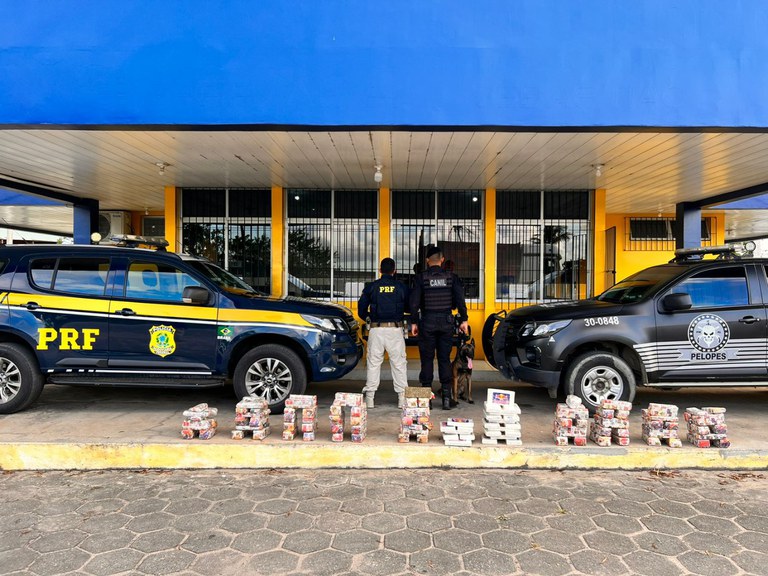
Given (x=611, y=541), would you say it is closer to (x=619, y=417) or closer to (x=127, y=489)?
(x=619, y=417)

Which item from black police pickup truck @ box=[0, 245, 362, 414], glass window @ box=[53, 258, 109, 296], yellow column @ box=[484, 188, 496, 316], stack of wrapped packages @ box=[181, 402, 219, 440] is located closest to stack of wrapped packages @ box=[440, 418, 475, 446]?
black police pickup truck @ box=[0, 245, 362, 414]

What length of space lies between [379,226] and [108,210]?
8698 mm

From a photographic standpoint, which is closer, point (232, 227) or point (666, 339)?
point (666, 339)

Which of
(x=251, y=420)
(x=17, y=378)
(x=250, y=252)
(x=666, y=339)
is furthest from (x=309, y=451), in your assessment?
(x=250, y=252)

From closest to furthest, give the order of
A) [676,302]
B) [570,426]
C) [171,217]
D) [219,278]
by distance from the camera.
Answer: [570,426] → [676,302] → [219,278] → [171,217]

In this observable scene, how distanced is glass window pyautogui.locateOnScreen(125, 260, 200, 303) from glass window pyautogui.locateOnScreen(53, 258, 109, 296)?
0.31 metres

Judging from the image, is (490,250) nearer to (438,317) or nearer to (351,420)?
(438,317)

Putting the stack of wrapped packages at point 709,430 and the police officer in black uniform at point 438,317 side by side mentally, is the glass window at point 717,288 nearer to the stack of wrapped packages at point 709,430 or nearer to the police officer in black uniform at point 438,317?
the stack of wrapped packages at point 709,430

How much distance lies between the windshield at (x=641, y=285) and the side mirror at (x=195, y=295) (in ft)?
15.8

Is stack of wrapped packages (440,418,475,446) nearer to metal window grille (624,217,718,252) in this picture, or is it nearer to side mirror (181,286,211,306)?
side mirror (181,286,211,306)

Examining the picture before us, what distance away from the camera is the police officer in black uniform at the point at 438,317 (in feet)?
19.5

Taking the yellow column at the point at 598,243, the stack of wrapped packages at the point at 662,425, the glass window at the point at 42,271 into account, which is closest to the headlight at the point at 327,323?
the glass window at the point at 42,271

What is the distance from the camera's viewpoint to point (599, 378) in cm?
563

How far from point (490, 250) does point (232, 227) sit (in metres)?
4.98
